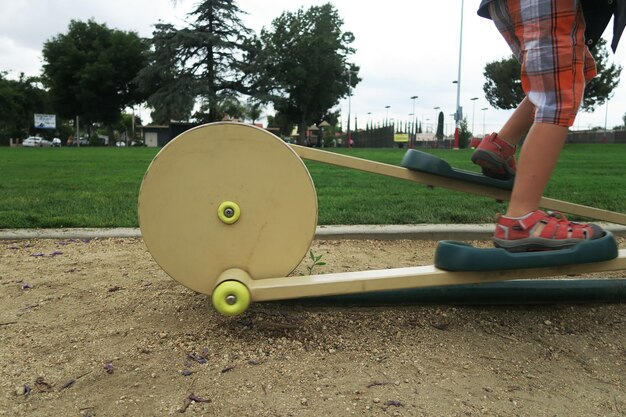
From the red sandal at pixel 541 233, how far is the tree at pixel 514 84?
110 ft

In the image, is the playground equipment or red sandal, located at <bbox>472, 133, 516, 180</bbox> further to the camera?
red sandal, located at <bbox>472, 133, 516, 180</bbox>

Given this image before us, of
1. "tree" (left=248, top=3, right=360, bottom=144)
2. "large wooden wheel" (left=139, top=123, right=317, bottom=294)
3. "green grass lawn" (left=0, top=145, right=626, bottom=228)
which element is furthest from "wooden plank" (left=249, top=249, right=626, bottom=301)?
"tree" (left=248, top=3, right=360, bottom=144)

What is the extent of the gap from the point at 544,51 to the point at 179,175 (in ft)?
3.82

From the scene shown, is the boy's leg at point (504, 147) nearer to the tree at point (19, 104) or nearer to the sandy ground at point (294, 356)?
the sandy ground at point (294, 356)

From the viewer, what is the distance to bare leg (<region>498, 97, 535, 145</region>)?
192 centimetres

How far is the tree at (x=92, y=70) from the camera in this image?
133ft

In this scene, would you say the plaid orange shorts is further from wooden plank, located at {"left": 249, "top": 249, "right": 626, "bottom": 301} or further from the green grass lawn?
the green grass lawn

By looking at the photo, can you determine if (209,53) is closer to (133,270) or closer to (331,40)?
(331,40)

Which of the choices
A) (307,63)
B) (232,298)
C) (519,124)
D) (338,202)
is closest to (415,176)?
(519,124)

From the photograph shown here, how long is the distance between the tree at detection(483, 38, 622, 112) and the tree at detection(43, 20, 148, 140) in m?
27.3

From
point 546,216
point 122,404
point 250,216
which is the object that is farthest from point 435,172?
point 122,404

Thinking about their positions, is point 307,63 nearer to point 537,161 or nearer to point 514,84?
point 514,84

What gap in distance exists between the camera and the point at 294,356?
5.25 ft

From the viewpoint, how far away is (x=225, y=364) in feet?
5.10
